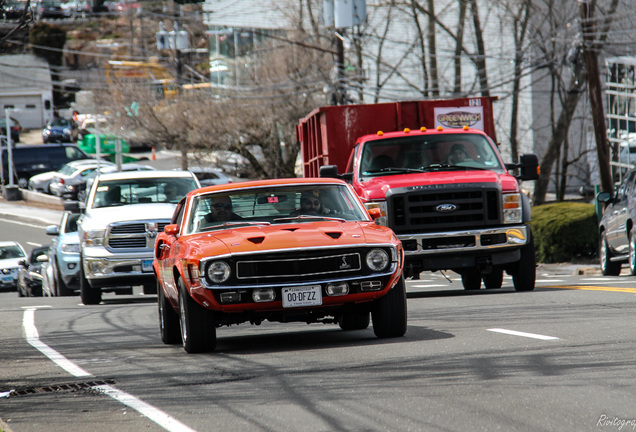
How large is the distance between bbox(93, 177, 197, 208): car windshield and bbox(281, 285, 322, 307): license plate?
30.3 ft

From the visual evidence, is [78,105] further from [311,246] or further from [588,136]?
[311,246]

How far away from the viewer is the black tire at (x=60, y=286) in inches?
860

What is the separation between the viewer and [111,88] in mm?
57938

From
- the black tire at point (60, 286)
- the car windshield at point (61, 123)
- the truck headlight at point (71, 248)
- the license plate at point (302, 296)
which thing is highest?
the car windshield at point (61, 123)

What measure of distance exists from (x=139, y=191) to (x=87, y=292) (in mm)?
1893

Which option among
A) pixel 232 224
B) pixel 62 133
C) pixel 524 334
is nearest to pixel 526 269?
pixel 524 334

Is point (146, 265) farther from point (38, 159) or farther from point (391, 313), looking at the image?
point (38, 159)

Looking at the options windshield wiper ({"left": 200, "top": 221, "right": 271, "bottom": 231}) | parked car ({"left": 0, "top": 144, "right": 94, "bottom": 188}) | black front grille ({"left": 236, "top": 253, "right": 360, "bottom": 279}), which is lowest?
black front grille ({"left": 236, "top": 253, "right": 360, "bottom": 279})

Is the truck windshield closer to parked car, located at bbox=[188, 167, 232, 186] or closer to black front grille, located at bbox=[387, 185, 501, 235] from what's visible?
black front grille, located at bbox=[387, 185, 501, 235]

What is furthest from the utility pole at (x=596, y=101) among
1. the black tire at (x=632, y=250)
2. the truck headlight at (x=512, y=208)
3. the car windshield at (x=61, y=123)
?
the car windshield at (x=61, y=123)

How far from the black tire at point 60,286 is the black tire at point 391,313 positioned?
529 inches

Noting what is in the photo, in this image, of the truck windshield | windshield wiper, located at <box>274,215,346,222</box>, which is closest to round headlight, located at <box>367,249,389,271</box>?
windshield wiper, located at <box>274,215,346,222</box>

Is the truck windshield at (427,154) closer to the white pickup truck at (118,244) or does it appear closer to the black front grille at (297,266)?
the white pickup truck at (118,244)

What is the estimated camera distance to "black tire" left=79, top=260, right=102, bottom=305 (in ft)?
57.0
